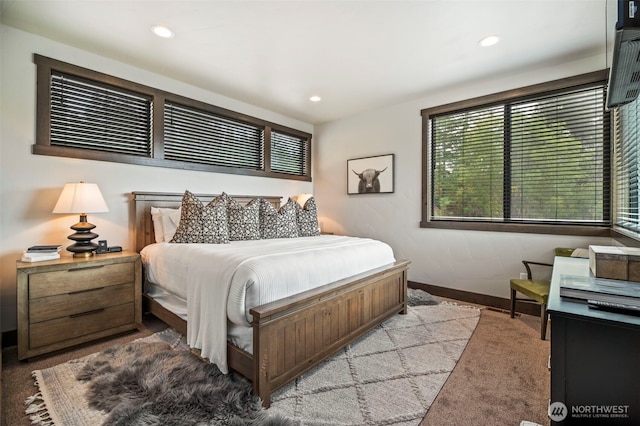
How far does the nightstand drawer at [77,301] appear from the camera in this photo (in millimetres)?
2187

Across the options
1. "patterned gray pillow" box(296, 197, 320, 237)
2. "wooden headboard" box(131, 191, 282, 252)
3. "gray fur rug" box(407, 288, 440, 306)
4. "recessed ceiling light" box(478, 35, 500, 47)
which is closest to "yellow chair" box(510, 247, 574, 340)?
"gray fur rug" box(407, 288, 440, 306)

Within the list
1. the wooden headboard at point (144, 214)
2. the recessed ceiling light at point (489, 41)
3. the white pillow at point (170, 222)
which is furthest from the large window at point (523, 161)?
the wooden headboard at point (144, 214)

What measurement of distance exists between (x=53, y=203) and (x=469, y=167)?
4.37 m

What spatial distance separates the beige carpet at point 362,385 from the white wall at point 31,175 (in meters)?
1.14

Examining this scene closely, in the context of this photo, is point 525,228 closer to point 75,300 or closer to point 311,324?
point 311,324

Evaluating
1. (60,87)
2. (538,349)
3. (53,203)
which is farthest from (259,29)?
(538,349)

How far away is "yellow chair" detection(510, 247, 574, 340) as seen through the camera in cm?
258

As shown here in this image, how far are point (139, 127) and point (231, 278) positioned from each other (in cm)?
240

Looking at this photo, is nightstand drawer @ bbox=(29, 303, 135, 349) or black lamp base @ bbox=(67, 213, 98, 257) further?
black lamp base @ bbox=(67, 213, 98, 257)

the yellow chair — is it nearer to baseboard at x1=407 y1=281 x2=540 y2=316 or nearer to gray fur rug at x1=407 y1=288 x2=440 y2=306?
baseboard at x1=407 y1=281 x2=540 y2=316

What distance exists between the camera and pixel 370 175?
4.47 metres

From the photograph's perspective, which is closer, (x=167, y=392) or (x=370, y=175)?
(x=167, y=392)

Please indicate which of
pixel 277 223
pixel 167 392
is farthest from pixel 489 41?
pixel 167 392

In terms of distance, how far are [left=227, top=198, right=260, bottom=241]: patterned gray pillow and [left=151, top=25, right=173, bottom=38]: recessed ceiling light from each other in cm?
164
